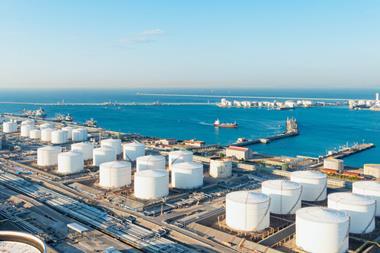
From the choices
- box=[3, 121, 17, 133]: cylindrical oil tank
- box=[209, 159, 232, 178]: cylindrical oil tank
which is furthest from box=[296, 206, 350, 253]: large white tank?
box=[3, 121, 17, 133]: cylindrical oil tank

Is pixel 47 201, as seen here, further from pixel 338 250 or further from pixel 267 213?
pixel 338 250

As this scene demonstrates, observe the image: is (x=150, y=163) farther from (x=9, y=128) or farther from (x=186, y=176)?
(x=9, y=128)

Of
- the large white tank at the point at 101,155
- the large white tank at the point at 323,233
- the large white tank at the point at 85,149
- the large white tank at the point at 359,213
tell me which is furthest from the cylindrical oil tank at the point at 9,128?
the large white tank at the point at 359,213

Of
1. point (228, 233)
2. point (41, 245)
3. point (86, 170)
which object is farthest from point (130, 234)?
point (86, 170)

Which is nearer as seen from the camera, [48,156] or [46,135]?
[48,156]

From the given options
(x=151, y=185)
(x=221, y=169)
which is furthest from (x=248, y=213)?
(x=221, y=169)

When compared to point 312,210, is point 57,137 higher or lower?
higher

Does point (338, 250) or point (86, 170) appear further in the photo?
point (86, 170)
